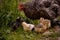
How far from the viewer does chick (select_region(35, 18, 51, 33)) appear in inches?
179

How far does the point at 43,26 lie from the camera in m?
4.55

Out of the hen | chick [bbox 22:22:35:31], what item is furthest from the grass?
the hen

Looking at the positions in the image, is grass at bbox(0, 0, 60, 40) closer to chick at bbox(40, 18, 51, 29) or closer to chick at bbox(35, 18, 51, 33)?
chick at bbox(35, 18, 51, 33)

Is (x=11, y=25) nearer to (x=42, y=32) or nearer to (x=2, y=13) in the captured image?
(x=2, y=13)

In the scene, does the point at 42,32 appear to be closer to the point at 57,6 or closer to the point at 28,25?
the point at 28,25

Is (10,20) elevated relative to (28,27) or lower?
elevated

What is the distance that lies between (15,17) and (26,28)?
68cm

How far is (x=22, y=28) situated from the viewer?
15.7ft

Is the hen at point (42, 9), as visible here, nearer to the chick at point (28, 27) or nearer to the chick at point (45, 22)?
the chick at point (45, 22)

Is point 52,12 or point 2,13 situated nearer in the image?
point 52,12

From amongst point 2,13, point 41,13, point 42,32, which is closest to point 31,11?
point 41,13

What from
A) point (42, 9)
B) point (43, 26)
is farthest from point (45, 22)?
point (42, 9)

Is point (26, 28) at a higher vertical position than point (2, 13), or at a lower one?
lower

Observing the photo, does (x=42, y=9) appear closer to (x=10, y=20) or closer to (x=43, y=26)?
(x=43, y=26)
